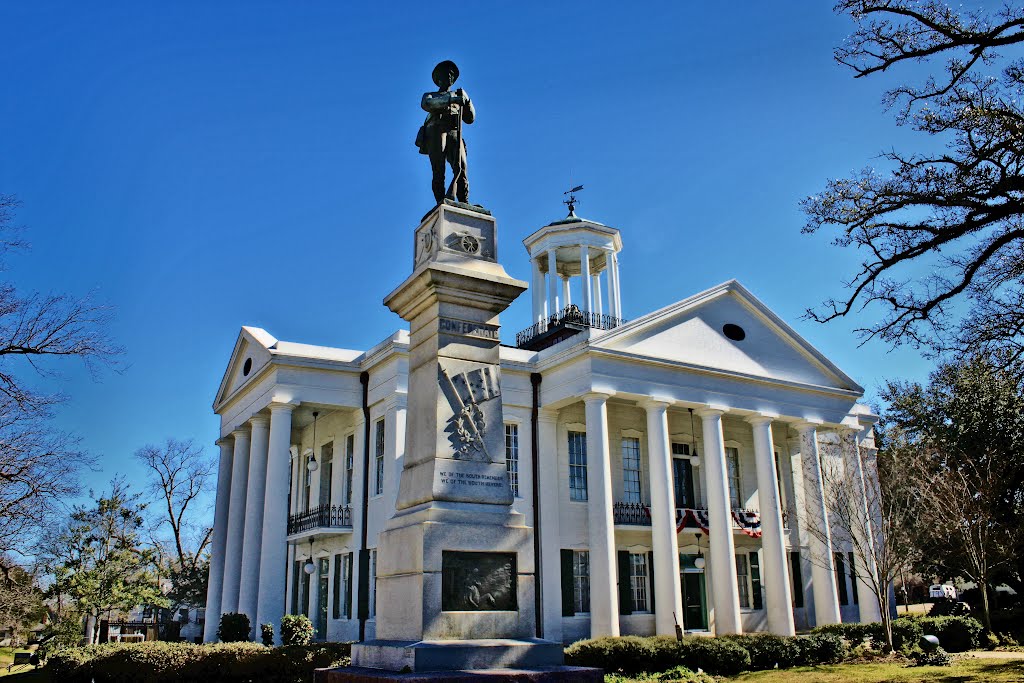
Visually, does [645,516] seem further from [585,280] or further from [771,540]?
[585,280]

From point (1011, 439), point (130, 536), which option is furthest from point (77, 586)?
point (1011, 439)

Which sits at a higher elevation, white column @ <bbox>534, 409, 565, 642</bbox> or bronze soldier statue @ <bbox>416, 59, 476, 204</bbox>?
bronze soldier statue @ <bbox>416, 59, 476, 204</bbox>

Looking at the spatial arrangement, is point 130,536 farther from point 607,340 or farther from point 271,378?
point 607,340

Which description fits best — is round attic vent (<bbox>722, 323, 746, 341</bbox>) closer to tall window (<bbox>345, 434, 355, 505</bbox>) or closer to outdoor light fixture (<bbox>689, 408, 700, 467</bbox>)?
outdoor light fixture (<bbox>689, 408, 700, 467</bbox>)

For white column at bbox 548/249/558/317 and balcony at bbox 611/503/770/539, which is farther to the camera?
white column at bbox 548/249/558/317

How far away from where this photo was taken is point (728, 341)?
2652 centimetres

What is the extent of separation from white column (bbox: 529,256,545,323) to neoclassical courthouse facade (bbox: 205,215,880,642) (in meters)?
1.64

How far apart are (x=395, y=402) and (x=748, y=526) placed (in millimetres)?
12295

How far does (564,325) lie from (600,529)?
8991 mm

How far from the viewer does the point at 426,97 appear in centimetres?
1067

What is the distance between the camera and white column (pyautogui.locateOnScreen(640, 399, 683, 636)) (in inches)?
883

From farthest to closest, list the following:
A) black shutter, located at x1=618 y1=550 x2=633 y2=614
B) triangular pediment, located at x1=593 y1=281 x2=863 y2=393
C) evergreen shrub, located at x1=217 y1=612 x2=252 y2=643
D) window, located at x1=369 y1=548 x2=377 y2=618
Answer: triangular pediment, located at x1=593 y1=281 x2=863 y2=393
black shutter, located at x1=618 y1=550 x2=633 y2=614
window, located at x1=369 y1=548 x2=377 y2=618
evergreen shrub, located at x1=217 y1=612 x2=252 y2=643

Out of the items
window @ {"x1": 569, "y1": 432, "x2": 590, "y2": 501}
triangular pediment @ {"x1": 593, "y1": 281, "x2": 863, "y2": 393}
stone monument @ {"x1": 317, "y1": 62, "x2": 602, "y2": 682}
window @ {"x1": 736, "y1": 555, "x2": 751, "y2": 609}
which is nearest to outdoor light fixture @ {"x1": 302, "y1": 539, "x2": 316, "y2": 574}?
window @ {"x1": 569, "y1": 432, "x2": 590, "y2": 501}

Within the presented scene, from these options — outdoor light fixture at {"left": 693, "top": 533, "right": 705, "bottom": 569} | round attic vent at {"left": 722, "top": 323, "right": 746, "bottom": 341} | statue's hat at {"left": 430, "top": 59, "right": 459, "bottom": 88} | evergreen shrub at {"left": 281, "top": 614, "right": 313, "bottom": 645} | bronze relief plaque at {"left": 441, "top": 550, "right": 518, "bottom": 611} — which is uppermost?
round attic vent at {"left": 722, "top": 323, "right": 746, "bottom": 341}
